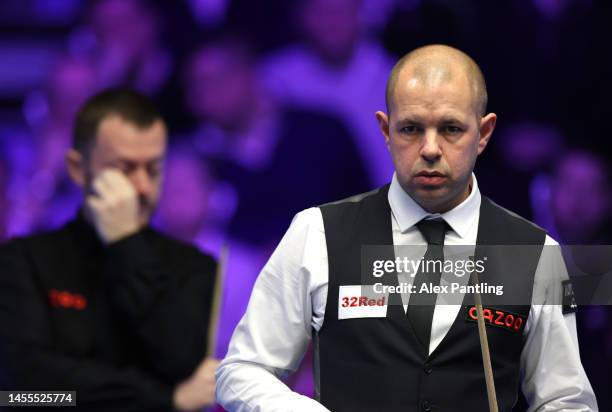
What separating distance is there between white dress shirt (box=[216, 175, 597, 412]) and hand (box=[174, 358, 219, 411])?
Result: 0.95 metres

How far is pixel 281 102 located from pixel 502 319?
239cm

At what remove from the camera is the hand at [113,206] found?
3791 millimetres

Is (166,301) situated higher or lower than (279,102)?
lower

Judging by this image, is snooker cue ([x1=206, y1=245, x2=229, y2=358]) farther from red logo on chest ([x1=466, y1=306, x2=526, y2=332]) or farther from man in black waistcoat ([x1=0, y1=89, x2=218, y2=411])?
red logo on chest ([x1=466, y1=306, x2=526, y2=332])

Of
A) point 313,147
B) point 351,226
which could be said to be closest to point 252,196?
point 313,147

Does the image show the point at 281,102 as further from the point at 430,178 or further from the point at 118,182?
the point at 430,178

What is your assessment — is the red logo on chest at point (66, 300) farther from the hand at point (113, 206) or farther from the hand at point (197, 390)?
the hand at point (197, 390)

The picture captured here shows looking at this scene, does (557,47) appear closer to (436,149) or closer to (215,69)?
(215,69)

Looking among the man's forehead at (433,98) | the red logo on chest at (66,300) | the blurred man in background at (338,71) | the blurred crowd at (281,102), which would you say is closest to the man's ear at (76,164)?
the red logo on chest at (66,300)

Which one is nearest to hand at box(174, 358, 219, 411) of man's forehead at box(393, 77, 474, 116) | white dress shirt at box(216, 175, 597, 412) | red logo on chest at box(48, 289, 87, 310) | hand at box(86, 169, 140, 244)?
red logo on chest at box(48, 289, 87, 310)

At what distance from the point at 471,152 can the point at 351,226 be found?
1.13ft

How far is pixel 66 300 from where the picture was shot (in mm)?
3557

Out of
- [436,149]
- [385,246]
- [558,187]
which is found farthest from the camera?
[558,187]

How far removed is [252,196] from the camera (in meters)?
4.71
